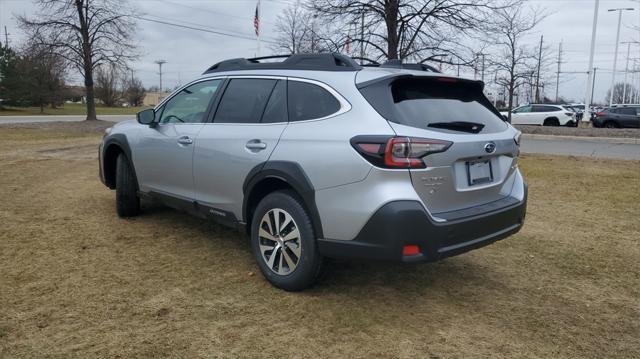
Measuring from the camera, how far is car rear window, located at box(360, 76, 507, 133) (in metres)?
3.31

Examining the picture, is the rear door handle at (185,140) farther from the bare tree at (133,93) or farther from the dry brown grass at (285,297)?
the bare tree at (133,93)

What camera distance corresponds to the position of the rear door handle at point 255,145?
3.79 meters

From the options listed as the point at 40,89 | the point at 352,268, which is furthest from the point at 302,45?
the point at 40,89

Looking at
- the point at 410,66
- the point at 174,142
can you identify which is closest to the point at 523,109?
the point at 410,66

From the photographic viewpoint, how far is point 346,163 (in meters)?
3.21

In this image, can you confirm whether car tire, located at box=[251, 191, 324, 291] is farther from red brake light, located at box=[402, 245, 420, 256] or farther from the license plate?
the license plate

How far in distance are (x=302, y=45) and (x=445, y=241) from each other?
21.5 m

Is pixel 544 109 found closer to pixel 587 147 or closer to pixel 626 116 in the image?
pixel 626 116

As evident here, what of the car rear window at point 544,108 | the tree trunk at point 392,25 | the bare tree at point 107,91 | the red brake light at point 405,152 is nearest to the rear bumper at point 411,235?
the red brake light at point 405,152

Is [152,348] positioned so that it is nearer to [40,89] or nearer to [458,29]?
[458,29]

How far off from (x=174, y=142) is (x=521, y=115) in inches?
1112

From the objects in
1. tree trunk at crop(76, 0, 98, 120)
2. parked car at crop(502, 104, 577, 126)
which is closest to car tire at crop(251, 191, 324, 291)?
tree trunk at crop(76, 0, 98, 120)

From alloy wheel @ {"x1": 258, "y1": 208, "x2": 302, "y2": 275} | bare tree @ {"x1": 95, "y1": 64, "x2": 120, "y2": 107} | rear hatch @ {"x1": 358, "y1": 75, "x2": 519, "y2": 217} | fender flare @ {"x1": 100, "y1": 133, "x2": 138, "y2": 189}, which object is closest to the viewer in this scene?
rear hatch @ {"x1": 358, "y1": 75, "x2": 519, "y2": 217}

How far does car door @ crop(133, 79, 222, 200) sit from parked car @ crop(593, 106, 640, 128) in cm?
2767
